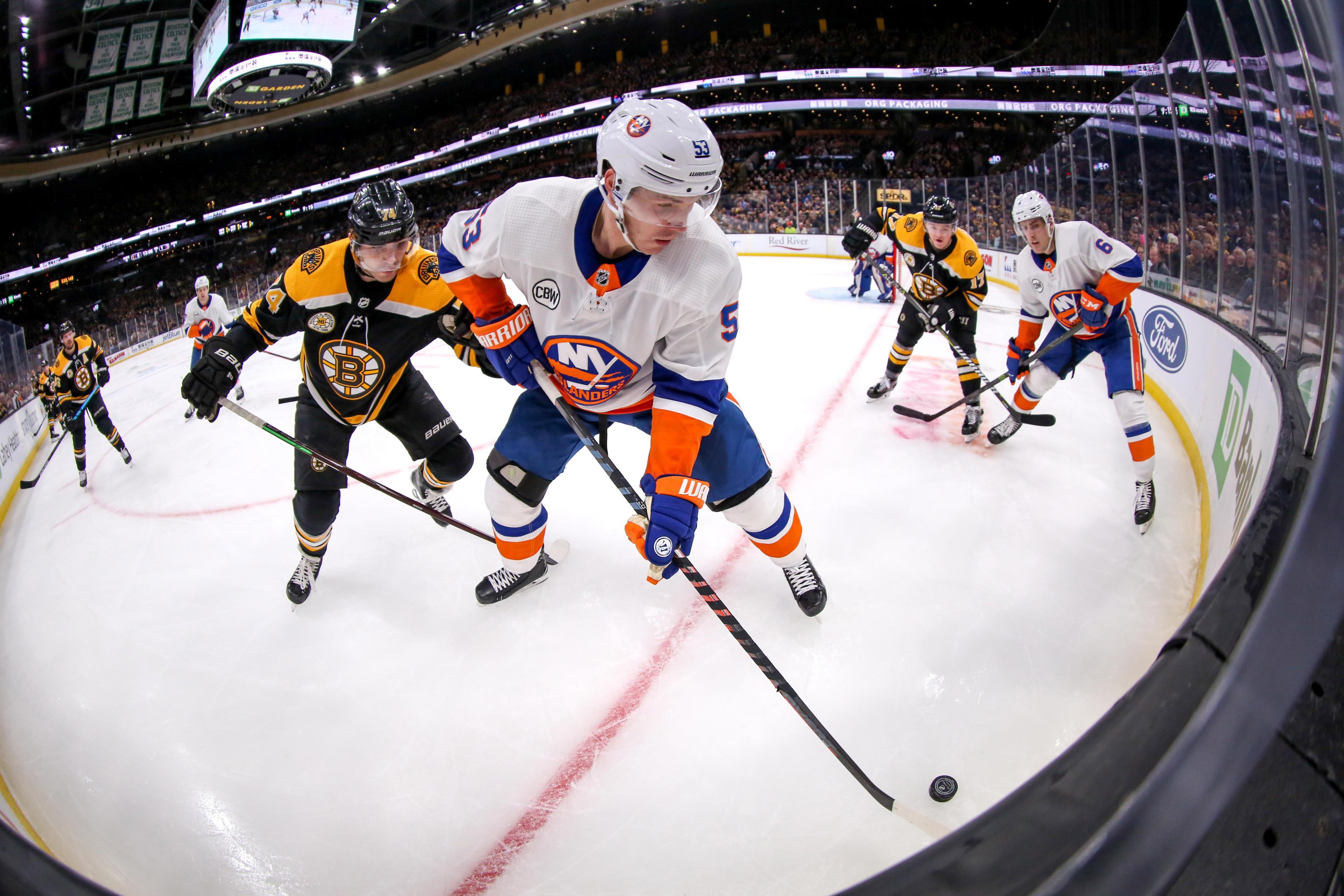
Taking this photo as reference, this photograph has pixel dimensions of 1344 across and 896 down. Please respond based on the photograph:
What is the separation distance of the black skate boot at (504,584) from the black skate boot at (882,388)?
8.39 feet

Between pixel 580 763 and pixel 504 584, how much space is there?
2.79 ft

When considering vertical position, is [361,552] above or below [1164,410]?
below

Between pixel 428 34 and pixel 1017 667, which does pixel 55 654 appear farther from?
pixel 428 34

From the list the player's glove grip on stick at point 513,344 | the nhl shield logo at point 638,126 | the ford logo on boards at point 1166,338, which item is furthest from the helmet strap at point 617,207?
the ford logo on boards at point 1166,338

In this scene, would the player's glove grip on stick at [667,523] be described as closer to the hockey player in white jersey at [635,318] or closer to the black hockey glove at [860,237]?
the hockey player in white jersey at [635,318]

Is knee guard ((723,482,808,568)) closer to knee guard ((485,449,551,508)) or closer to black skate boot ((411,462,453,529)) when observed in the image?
knee guard ((485,449,551,508))

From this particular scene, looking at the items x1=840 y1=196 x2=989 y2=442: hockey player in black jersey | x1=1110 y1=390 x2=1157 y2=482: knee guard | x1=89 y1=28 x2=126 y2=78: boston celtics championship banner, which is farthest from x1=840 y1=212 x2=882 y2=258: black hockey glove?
x1=89 y1=28 x2=126 y2=78: boston celtics championship banner

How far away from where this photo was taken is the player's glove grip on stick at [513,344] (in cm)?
208

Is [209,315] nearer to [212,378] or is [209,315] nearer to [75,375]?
[75,375]

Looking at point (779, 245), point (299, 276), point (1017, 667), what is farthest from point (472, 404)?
point (779, 245)

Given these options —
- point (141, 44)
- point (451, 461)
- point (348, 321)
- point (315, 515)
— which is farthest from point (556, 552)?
point (141, 44)

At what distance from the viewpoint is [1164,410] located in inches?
148

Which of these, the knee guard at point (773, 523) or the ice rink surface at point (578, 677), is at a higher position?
the knee guard at point (773, 523)

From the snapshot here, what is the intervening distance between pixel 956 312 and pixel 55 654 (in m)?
4.61
